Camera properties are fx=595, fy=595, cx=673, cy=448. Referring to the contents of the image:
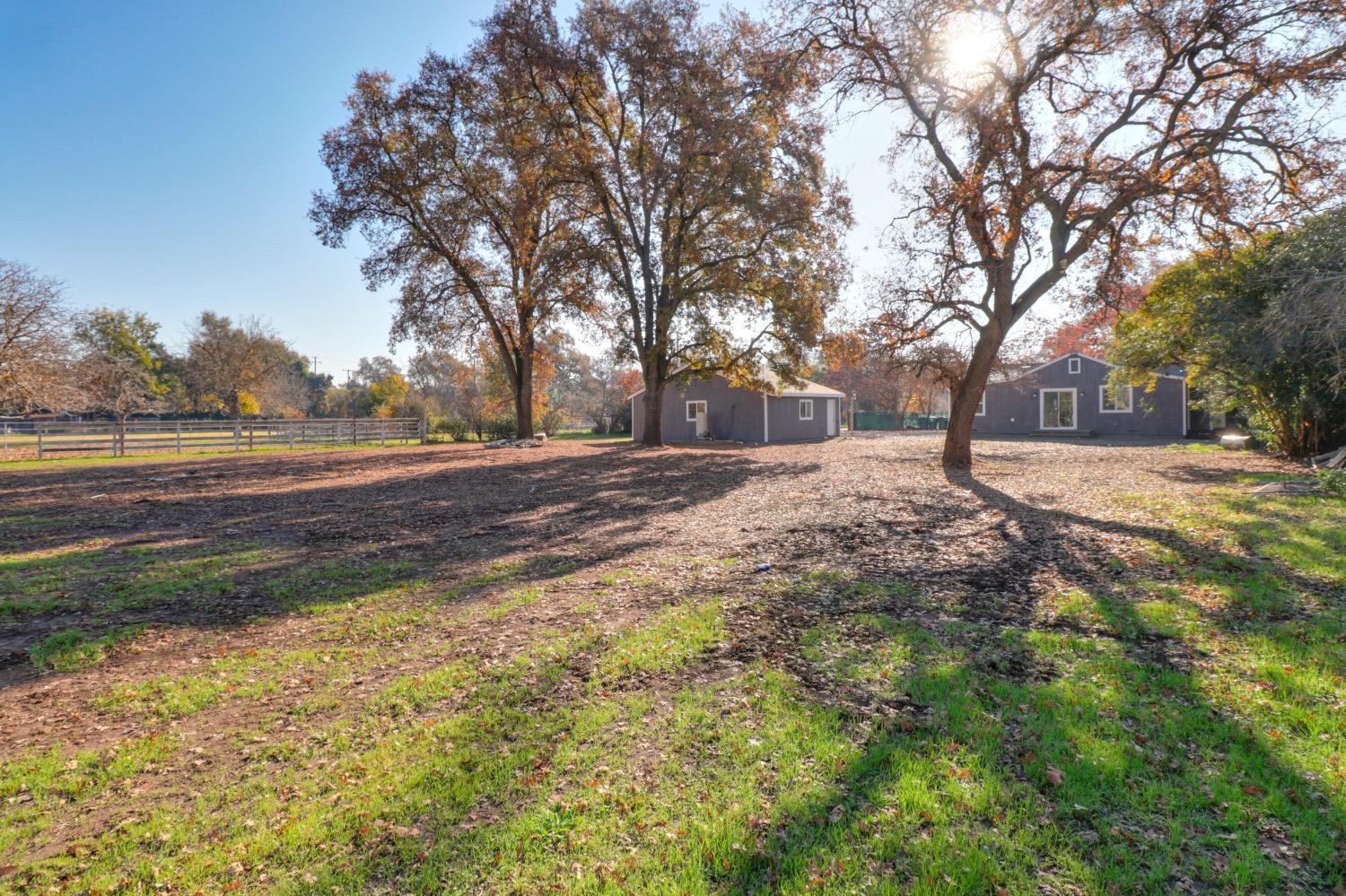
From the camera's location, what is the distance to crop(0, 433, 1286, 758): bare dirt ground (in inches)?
214

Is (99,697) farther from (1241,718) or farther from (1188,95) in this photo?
(1188,95)

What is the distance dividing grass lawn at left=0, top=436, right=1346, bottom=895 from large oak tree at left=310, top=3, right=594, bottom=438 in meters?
18.2

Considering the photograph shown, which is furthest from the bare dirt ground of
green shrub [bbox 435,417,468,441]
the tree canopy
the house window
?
green shrub [bbox 435,417,468,441]

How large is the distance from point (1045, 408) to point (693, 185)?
2437 cm

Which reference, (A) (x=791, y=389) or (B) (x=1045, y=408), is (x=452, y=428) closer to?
(A) (x=791, y=389)

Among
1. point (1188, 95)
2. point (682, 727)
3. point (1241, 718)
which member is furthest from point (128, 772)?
point (1188, 95)

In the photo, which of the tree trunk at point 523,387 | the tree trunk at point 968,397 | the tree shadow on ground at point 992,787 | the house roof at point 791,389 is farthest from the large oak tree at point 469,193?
the tree shadow on ground at point 992,787

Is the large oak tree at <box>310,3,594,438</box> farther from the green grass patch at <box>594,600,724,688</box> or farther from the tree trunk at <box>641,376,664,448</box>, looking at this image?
the green grass patch at <box>594,600,724,688</box>

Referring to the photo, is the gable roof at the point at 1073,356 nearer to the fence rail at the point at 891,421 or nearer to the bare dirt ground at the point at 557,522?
the bare dirt ground at the point at 557,522

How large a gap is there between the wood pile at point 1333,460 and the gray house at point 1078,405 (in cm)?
1422

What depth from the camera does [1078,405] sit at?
103 ft

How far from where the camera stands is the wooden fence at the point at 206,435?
22656mm

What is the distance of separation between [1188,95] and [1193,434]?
21.2 metres

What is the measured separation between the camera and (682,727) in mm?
3674
